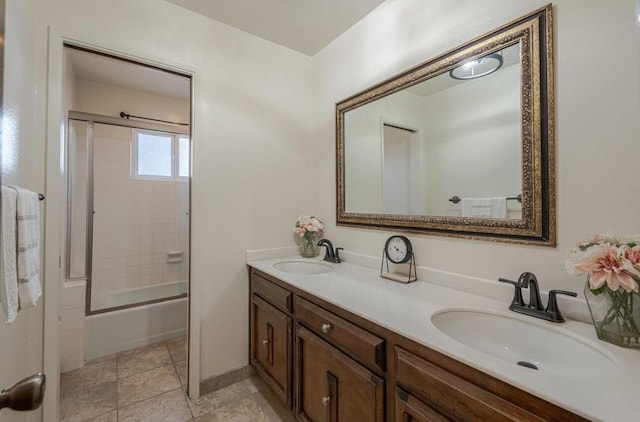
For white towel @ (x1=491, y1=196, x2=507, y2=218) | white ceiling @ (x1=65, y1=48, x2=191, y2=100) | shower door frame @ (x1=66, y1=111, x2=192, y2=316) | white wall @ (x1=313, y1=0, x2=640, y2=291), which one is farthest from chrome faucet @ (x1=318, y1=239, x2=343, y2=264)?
white ceiling @ (x1=65, y1=48, x2=191, y2=100)

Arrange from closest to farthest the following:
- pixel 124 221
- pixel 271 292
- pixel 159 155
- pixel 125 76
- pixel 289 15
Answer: pixel 271 292, pixel 289 15, pixel 125 76, pixel 124 221, pixel 159 155

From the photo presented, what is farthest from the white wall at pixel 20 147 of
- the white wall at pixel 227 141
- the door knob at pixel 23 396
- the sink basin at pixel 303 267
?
the sink basin at pixel 303 267

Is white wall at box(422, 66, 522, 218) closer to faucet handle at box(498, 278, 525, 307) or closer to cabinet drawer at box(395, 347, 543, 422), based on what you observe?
faucet handle at box(498, 278, 525, 307)

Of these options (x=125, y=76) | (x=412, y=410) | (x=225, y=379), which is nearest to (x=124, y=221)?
(x=125, y=76)

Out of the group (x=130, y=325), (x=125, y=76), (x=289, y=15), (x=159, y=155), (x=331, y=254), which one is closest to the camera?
(x=289, y=15)

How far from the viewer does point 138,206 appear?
9.79ft

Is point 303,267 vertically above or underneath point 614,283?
underneath

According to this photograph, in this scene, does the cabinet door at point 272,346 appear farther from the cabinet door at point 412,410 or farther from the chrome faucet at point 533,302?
the chrome faucet at point 533,302

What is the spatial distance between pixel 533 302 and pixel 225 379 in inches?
76.1

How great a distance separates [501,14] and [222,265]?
209 centimetres

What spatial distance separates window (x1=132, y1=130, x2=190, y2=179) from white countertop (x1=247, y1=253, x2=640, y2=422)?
7.11 ft

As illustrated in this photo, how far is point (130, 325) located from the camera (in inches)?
94.3

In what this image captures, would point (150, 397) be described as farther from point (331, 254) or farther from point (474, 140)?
point (474, 140)

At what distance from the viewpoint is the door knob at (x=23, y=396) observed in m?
0.54
